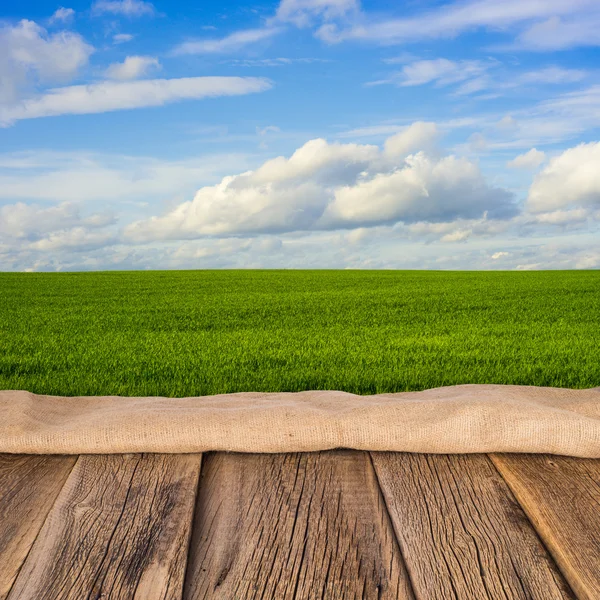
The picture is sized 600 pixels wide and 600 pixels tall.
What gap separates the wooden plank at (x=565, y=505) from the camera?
175 centimetres

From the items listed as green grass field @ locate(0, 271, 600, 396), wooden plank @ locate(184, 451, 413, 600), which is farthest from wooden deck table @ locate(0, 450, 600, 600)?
green grass field @ locate(0, 271, 600, 396)

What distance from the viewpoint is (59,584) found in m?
1.69

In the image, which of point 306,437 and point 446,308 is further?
point 446,308

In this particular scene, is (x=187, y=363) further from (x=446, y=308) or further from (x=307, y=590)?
(x=446, y=308)

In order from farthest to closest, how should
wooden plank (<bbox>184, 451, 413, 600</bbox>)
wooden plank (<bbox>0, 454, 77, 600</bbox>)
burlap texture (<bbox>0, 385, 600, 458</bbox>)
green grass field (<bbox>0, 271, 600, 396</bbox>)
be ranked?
green grass field (<bbox>0, 271, 600, 396</bbox>)
burlap texture (<bbox>0, 385, 600, 458</bbox>)
wooden plank (<bbox>0, 454, 77, 600</bbox>)
wooden plank (<bbox>184, 451, 413, 600</bbox>)

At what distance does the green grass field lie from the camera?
4.97m

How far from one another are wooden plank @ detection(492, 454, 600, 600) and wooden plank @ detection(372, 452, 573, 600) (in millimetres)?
37

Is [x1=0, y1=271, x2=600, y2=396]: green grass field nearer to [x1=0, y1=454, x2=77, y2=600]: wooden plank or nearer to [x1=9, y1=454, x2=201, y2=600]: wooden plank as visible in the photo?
[x1=0, y1=454, x2=77, y2=600]: wooden plank

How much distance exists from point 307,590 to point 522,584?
614 mm

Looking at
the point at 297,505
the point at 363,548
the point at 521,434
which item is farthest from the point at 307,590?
the point at 521,434

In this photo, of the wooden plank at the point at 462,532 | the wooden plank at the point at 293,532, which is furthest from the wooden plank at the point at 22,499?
the wooden plank at the point at 462,532

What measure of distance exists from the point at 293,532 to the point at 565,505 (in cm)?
99

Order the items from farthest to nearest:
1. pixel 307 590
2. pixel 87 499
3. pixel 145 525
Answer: pixel 87 499 → pixel 145 525 → pixel 307 590

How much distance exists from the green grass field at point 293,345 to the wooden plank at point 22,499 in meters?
2.03
